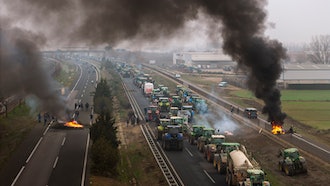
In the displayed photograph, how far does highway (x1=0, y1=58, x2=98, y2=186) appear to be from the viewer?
3225 centimetres

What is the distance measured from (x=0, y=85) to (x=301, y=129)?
1524 inches

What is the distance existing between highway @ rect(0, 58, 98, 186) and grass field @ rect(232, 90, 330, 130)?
32.6 metres

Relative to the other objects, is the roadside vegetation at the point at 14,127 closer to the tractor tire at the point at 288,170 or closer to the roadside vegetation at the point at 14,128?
the roadside vegetation at the point at 14,128

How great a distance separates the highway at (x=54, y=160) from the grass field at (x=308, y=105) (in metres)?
32.6

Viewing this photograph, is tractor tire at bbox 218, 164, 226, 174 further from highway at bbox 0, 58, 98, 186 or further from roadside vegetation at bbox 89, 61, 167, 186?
highway at bbox 0, 58, 98, 186

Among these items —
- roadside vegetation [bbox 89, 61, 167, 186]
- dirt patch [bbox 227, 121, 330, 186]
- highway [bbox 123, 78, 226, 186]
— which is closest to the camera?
roadside vegetation [bbox 89, 61, 167, 186]

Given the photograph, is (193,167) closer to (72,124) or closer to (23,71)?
(72,124)

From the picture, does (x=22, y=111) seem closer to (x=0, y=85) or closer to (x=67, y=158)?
(x=0, y=85)

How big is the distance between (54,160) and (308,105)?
176 feet

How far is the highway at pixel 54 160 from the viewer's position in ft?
106

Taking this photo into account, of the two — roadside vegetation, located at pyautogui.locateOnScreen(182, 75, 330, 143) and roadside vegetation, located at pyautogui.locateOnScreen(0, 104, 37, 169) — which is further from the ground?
roadside vegetation, located at pyautogui.locateOnScreen(0, 104, 37, 169)

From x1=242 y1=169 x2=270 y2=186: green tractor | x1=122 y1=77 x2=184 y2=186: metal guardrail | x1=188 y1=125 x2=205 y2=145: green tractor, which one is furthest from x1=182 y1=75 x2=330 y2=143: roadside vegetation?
x1=242 y1=169 x2=270 y2=186: green tractor

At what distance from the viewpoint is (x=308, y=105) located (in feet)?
253

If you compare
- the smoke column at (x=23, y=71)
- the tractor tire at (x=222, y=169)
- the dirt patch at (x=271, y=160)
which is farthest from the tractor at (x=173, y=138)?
the smoke column at (x=23, y=71)
